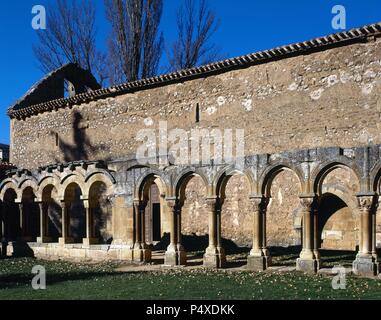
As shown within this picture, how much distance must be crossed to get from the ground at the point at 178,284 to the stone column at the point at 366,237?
15.4 inches

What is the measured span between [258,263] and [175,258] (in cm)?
228

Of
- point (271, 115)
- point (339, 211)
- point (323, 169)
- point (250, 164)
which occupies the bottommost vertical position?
point (339, 211)

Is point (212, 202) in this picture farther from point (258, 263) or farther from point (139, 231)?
point (139, 231)

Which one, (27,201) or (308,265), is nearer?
(308,265)

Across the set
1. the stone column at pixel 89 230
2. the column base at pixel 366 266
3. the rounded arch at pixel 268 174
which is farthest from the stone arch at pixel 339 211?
the stone column at pixel 89 230

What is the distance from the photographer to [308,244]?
1103 centimetres

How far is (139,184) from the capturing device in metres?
13.8

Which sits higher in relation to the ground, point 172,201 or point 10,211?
point 172,201

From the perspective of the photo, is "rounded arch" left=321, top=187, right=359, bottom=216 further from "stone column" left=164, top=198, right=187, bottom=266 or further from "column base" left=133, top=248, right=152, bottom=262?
"column base" left=133, top=248, right=152, bottom=262

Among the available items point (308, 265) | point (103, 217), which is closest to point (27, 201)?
point (103, 217)

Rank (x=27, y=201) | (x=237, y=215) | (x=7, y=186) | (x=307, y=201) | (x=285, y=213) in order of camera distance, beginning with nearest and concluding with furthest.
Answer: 1. (x=307, y=201)
2. (x=285, y=213)
3. (x=237, y=215)
4. (x=27, y=201)
5. (x=7, y=186)

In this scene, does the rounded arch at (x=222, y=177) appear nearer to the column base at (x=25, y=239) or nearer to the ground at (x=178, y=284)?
the ground at (x=178, y=284)

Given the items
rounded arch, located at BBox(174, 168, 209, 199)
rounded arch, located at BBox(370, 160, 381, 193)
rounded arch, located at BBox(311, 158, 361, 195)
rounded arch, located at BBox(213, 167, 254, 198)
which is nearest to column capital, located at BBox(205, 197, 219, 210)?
rounded arch, located at BBox(213, 167, 254, 198)
